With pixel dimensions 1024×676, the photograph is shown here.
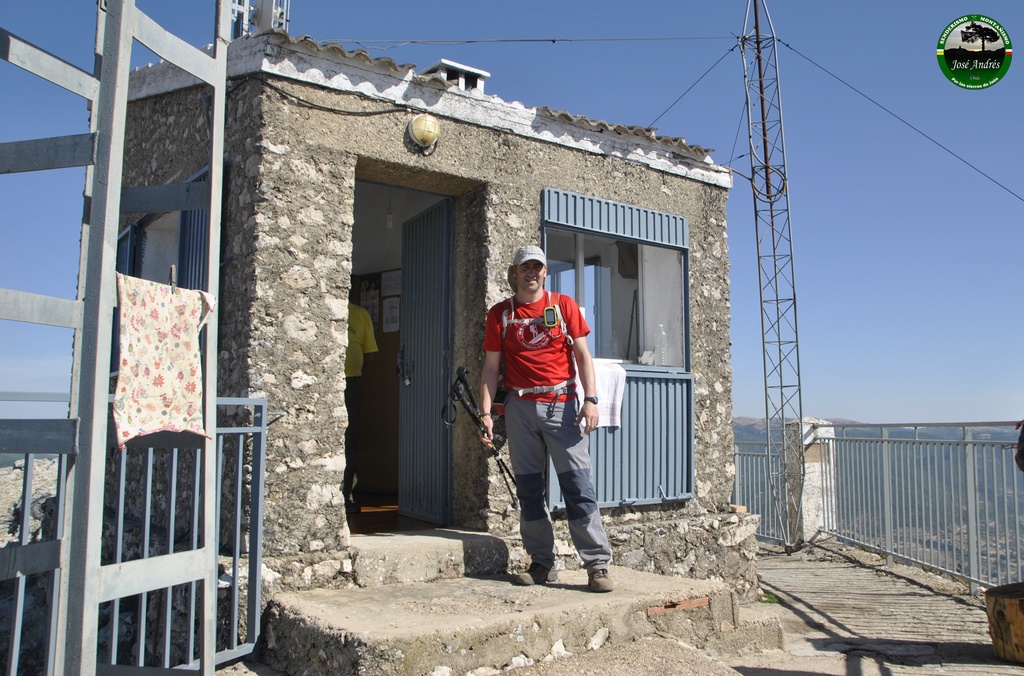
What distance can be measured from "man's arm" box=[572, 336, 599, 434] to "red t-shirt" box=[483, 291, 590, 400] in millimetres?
69

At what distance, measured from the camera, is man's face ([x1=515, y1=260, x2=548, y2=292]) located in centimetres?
455

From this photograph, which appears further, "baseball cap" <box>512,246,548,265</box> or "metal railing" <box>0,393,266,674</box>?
"baseball cap" <box>512,246,548,265</box>

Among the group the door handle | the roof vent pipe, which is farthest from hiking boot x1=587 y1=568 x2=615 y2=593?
the roof vent pipe

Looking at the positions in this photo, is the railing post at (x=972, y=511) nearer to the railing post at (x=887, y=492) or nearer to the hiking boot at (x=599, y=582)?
the railing post at (x=887, y=492)

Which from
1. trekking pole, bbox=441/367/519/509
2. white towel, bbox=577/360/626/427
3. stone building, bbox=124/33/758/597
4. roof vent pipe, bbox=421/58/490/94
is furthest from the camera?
white towel, bbox=577/360/626/427

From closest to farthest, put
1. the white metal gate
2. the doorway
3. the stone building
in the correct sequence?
the white metal gate, the stone building, the doorway

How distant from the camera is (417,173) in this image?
510 cm

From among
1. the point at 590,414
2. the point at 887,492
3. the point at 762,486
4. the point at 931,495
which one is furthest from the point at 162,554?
→ the point at 762,486

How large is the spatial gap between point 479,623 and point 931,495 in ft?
18.8

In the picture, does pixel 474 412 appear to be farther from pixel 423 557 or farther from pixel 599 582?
pixel 599 582

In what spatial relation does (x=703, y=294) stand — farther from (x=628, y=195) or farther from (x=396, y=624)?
(x=396, y=624)

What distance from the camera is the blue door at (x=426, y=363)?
543 centimetres

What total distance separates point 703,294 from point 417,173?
262 centimetres

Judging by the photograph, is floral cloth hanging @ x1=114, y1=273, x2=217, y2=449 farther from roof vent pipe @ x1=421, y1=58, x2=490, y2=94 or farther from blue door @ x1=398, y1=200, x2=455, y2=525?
roof vent pipe @ x1=421, y1=58, x2=490, y2=94
